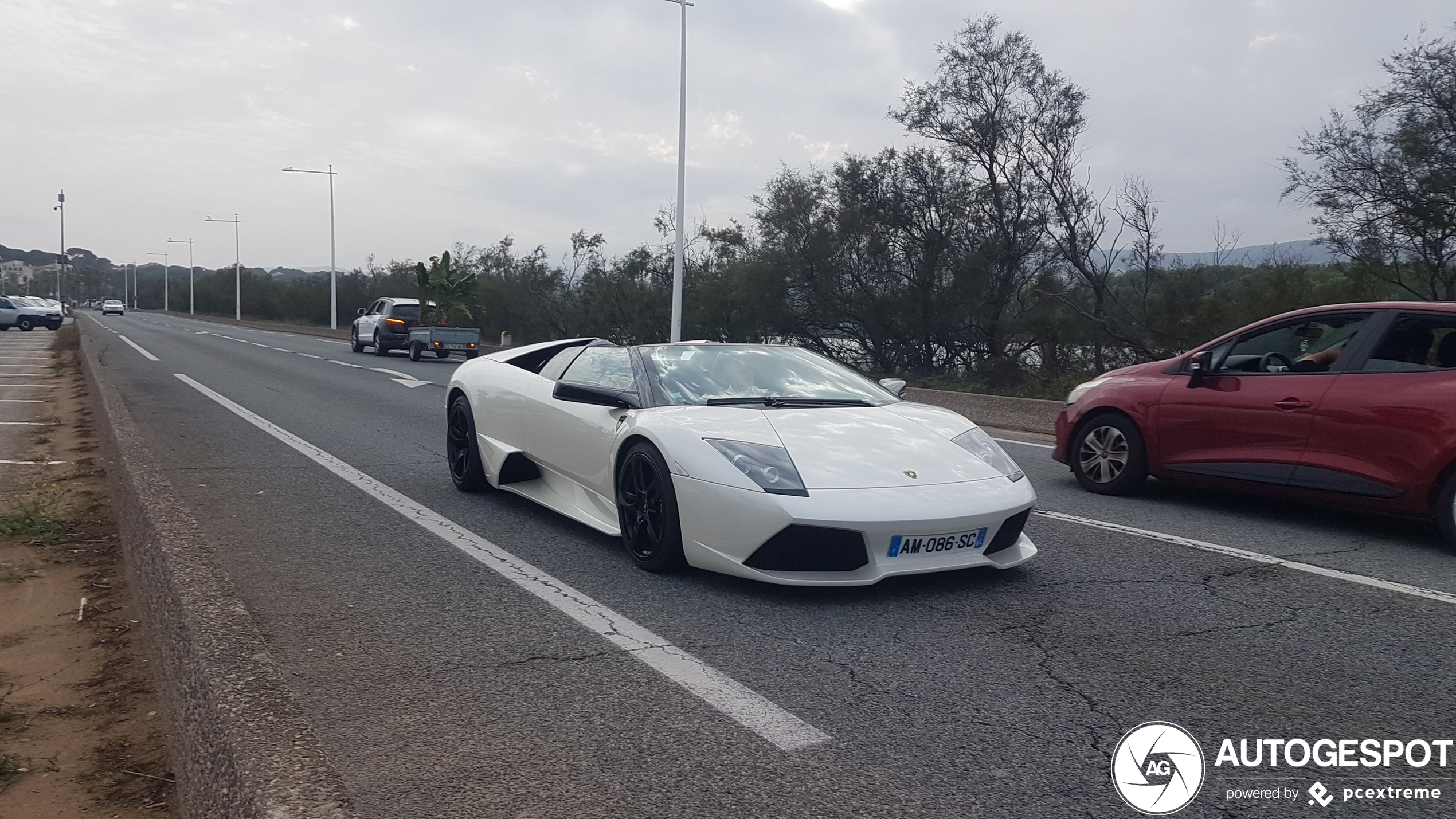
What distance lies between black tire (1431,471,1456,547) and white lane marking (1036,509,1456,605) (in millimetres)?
835

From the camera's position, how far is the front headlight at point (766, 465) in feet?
14.9

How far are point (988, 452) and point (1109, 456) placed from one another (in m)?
2.77

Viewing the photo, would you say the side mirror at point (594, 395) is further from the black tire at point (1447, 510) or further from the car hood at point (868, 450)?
the black tire at point (1447, 510)

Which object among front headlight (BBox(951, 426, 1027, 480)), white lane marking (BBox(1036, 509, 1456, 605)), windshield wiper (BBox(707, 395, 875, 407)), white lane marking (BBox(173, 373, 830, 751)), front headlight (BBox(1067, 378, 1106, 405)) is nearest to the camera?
white lane marking (BBox(173, 373, 830, 751))

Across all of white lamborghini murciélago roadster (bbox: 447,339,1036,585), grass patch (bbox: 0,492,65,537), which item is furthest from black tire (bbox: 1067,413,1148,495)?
grass patch (bbox: 0,492,65,537)

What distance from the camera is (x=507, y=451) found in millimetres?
6695

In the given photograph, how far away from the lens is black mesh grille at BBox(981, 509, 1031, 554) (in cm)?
484

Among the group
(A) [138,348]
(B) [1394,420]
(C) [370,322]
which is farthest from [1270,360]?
(A) [138,348]

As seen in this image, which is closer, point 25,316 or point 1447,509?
point 1447,509

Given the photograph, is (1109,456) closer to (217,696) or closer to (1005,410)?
(1005,410)

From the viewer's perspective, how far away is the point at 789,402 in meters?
5.49

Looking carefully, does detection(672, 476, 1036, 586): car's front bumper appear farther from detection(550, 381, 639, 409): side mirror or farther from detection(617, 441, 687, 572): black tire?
detection(550, 381, 639, 409): side mirror

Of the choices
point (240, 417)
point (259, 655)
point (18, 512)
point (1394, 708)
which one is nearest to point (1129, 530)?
point (1394, 708)

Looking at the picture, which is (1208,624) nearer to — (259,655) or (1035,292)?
(259,655)
